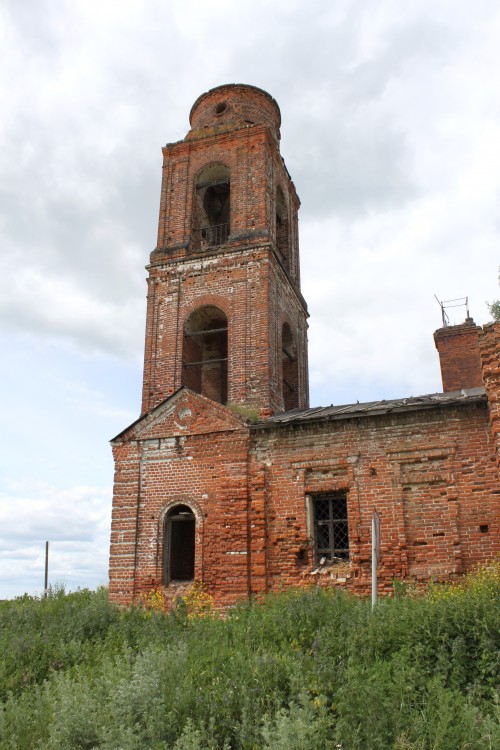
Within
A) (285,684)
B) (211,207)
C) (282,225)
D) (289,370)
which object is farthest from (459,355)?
(285,684)

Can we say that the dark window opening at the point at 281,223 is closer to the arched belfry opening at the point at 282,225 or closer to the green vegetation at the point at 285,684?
the arched belfry opening at the point at 282,225

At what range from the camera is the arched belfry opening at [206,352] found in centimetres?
1497

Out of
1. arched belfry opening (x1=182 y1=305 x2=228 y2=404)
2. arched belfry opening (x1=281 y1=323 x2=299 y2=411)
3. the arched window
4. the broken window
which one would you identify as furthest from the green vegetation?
arched belfry opening (x1=281 y1=323 x2=299 y2=411)

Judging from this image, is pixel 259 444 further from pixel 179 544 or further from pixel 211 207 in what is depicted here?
pixel 211 207

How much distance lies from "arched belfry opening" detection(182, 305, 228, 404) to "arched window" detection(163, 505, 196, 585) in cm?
347

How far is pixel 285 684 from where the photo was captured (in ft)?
18.6

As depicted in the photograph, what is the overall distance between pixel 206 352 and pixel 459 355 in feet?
22.8

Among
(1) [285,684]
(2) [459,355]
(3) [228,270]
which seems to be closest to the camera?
(1) [285,684]

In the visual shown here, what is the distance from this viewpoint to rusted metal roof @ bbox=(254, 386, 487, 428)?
417 inches

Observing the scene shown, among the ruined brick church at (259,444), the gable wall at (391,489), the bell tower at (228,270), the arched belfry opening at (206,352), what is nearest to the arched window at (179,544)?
the ruined brick church at (259,444)

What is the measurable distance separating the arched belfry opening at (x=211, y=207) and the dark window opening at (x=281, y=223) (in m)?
1.53

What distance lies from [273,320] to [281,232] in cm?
445

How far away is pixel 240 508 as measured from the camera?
11.6 metres

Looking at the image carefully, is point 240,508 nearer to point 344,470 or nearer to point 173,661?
point 344,470
